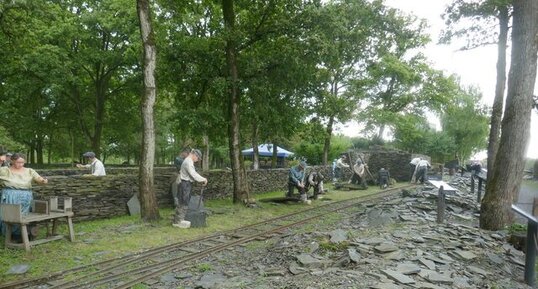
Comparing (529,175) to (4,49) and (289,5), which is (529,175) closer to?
(289,5)

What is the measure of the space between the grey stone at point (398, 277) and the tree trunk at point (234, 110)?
8.43 metres

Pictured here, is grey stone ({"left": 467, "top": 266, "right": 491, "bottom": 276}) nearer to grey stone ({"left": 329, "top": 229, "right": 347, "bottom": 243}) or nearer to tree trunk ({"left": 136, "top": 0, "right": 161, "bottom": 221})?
grey stone ({"left": 329, "top": 229, "right": 347, "bottom": 243})

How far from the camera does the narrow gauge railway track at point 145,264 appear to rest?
215 inches

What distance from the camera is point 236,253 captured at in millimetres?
7418

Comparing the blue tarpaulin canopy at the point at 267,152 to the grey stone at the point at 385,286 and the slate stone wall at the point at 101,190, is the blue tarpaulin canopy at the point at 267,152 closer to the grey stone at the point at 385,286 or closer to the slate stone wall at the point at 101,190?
the slate stone wall at the point at 101,190

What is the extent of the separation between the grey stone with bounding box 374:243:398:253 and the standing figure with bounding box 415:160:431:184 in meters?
16.7

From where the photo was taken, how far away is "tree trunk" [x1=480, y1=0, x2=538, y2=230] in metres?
8.82

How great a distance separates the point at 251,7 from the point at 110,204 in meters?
8.24

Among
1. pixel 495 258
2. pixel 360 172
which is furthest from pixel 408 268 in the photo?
pixel 360 172

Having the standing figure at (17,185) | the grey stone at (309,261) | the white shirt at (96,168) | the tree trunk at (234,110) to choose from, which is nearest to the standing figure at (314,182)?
the tree trunk at (234,110)

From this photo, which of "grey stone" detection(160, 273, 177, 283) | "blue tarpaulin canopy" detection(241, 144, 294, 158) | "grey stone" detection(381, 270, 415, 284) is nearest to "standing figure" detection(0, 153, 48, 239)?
"grey stone" detection(160, 273, 177, 283)

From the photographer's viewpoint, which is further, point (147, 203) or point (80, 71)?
point (80, 71)

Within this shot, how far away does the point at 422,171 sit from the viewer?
2305 centimetres

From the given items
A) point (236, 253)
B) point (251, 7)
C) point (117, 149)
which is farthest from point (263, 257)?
point (117, 149)
